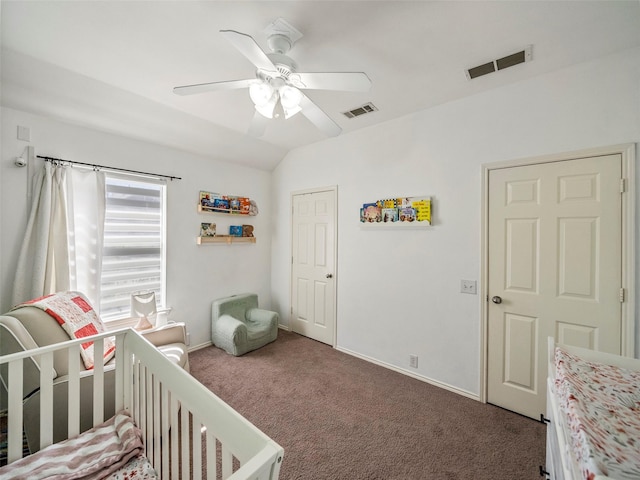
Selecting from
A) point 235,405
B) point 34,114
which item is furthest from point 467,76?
point 34,114

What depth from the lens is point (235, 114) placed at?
2613mm

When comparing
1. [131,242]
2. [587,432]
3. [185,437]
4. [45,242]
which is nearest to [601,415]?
[587,432]

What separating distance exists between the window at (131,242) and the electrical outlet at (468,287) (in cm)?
313

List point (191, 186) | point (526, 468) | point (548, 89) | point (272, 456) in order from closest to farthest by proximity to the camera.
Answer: point (272, 456), point (526, 468), point (548, 89), point (191, 186)

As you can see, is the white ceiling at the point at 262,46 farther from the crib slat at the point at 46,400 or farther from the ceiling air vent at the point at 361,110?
the crib slat at the point at 46,400

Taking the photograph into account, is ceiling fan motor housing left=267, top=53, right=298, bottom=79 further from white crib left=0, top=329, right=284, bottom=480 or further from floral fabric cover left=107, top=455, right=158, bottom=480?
floral fabric cover left=107, top=455, right=158, bottom=480

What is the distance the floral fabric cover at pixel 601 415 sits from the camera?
533mm

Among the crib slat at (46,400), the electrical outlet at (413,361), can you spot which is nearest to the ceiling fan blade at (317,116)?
the crib slat at (46,400)

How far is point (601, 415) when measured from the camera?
672 mm

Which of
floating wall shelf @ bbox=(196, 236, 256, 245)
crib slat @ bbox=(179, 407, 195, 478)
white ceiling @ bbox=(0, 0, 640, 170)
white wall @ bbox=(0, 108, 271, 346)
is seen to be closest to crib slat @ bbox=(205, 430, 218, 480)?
crib slat @ bbox=(179, 407, 195, 478)

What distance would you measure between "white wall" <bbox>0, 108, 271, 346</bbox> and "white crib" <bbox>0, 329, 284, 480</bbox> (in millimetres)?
1373

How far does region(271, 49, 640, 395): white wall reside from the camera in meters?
1.79

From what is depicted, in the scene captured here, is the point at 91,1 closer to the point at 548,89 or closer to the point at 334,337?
the point at 548,89

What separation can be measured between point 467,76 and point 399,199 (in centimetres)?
113
